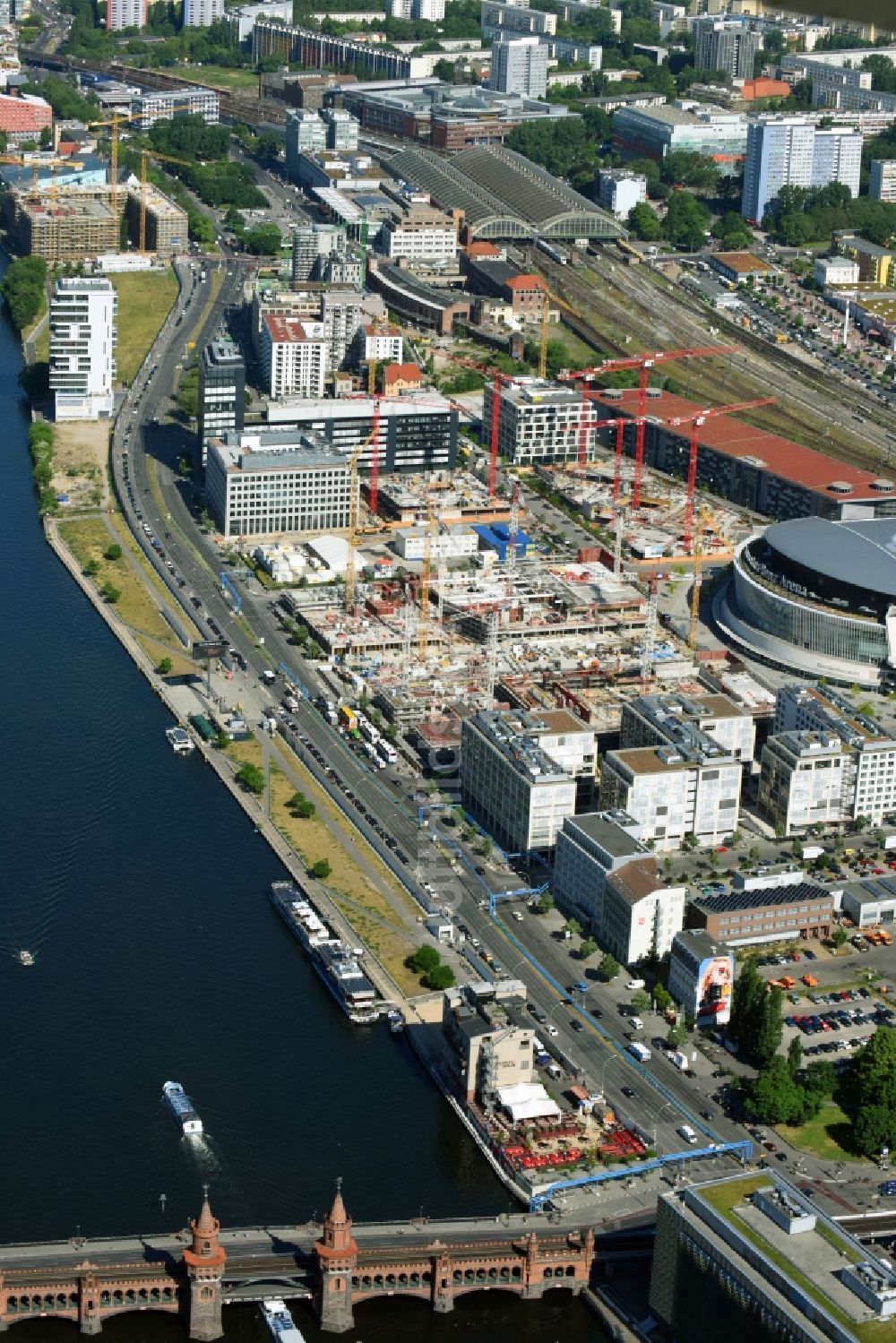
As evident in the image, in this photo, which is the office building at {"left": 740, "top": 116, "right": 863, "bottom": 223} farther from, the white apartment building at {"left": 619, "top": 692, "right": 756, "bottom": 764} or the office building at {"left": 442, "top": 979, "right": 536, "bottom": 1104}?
the office building at {"left": 442, "top": 979, "right": 536, "bottom": 1104}

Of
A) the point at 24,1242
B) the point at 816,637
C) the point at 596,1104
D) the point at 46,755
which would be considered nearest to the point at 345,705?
the point at 46,755

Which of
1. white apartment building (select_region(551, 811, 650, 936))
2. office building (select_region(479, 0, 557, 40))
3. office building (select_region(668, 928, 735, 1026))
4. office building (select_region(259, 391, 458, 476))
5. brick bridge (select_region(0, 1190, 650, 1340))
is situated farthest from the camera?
office building (select_region(479, 0, 557, 40))

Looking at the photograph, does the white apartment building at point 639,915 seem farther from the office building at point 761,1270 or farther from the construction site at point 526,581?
the office building at point 761,1270

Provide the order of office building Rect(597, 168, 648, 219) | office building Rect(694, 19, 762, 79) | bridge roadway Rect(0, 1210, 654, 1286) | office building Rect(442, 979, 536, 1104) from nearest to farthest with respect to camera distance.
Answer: bridge roadway Rect(0, 1210, 654, 1286) → office building Rect(442, 979, 536, 1104) → office building Rect(597, 168, 648, 219) → office building Rect(694, 19, 762, 79)

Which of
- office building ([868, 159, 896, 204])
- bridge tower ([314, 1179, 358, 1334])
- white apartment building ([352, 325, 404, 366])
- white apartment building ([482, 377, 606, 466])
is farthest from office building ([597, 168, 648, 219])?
bridge tower ([314, 1179, 358, 1334])

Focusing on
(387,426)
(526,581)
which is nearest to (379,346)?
(387,426)

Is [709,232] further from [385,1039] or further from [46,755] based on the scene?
[385,1039]

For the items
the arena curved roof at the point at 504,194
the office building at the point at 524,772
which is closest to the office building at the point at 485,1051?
the office building at the point at 524,772

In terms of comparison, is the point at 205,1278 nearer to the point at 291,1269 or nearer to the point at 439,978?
the point at 291,1269
